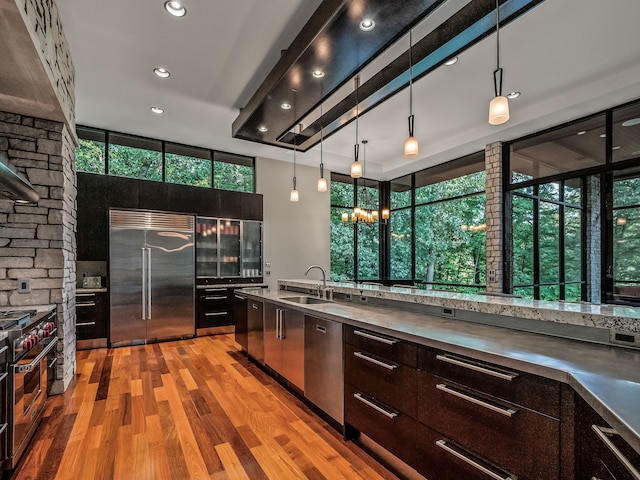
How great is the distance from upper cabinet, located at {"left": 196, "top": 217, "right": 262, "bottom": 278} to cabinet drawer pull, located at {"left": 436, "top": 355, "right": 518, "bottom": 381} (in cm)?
481

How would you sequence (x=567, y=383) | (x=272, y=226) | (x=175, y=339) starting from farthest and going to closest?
(x=272, y=226), (x=175, y=339), (x=567, y=383)

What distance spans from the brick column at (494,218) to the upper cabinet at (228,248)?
4.13 metres

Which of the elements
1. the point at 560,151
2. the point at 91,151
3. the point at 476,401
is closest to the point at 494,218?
the point at 560,151

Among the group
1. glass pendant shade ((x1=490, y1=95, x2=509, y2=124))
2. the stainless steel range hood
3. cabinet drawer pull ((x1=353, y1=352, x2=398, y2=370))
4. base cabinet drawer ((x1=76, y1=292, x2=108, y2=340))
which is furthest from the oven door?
glass pendant shade ((x1=490, y1=95, x2=509, y2=124))

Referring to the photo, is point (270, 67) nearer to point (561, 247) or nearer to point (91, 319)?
point (91, 319)

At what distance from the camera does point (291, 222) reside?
696 centimetres

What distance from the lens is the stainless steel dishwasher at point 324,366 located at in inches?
96.9

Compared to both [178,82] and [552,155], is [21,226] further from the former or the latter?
[552,155]

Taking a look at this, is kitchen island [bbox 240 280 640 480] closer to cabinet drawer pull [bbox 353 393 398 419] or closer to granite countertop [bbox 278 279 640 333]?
granite countertop [bbox 278 279 640 333]

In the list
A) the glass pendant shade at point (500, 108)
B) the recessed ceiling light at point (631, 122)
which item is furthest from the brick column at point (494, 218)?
the glass pendant shade at point (500, 108)

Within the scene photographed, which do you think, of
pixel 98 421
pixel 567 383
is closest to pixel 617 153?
pixel 567 383

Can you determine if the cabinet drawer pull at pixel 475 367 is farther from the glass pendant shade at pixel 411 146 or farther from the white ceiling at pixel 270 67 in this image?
the white ceiling at pixel 270 67

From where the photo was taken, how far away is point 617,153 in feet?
13.7

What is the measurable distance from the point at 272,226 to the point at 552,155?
491cm
